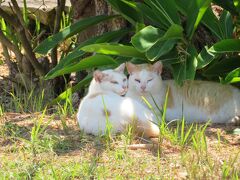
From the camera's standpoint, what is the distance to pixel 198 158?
323cm

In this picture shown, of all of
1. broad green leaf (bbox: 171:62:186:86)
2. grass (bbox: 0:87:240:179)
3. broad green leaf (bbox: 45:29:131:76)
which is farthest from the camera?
broad green leaf (bbox: 45:29:131:76)

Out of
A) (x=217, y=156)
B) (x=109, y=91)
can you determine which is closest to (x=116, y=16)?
(x=109, y=91)

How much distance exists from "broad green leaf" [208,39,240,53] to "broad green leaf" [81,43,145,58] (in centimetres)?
57

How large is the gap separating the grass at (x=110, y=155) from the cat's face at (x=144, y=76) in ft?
1.40

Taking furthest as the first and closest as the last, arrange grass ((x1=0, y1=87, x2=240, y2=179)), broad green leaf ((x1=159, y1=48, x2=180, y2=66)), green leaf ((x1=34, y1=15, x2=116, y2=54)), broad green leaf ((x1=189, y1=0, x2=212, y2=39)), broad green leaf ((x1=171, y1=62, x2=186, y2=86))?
green leaf ((x1=34, y1=15, x2=116, y2=54)) → broad green leaf ((x1=159, y1=48, x2=180, y2=66)) → broad green leaf ((x1=171, y1=62, x2=186, y2=86)) → broad green leaf ((x1=189, y1=0, x2=212, y2=39)) → grass ((x1=0, y1=87, x2=240, y2=179))

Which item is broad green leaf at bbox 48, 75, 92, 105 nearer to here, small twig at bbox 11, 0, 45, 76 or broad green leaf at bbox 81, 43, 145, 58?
broad green leaf at bbox 81, 43, 145, 58

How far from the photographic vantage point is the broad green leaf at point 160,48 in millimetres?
4074

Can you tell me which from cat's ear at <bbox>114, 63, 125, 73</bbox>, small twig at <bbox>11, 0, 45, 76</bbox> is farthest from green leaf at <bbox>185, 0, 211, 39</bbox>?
small twig at <bbox>11, 0, 45, 76</bbox>

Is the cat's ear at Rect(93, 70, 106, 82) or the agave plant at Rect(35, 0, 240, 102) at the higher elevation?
the agave plant at Rect(35, 0, 240, 102)

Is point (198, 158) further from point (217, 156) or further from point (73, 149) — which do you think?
point (73, 149)

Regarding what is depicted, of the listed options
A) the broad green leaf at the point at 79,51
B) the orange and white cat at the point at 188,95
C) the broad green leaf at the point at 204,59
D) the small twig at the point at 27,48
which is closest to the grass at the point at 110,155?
the orange and white cat at the point at 188,95

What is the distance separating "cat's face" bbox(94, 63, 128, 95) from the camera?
4.14 metres

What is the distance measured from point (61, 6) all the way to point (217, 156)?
3.06 metres

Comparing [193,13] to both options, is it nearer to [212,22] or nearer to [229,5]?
[212,22]
